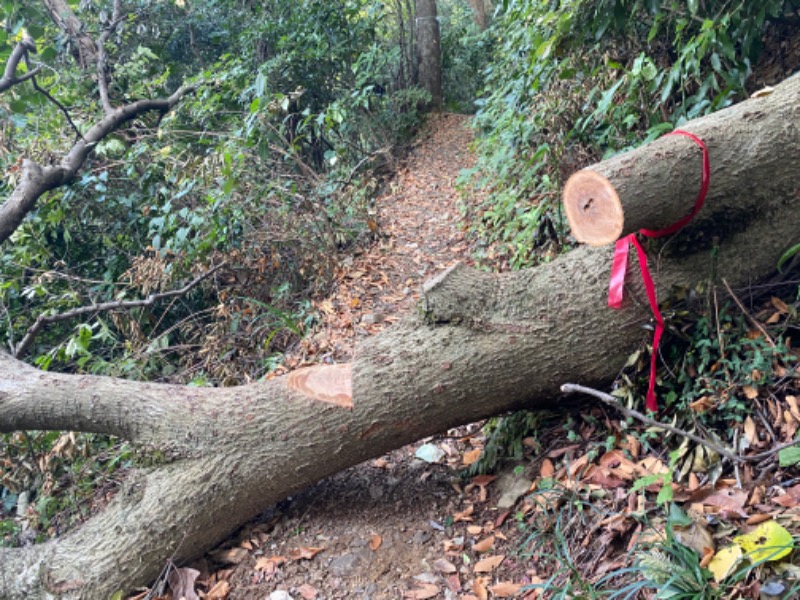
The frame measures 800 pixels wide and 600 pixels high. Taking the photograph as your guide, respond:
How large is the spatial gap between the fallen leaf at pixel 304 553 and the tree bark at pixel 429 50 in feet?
26.6

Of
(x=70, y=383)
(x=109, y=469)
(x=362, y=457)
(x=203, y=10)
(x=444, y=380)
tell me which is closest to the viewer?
(x=444, y=380)

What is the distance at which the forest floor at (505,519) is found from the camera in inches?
73.2

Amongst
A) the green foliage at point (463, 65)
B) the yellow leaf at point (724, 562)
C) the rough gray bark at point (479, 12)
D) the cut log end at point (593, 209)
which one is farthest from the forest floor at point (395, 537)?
the rough gray bark at point (479, 12)

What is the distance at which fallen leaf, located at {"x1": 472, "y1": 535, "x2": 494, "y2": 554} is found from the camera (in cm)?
235

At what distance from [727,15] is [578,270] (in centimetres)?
162

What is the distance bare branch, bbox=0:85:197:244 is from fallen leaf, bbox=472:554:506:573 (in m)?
4.35

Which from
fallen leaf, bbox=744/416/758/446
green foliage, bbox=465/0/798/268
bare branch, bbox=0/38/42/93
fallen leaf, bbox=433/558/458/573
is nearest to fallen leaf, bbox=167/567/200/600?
fallen leaf, bbox=433/558/458/573

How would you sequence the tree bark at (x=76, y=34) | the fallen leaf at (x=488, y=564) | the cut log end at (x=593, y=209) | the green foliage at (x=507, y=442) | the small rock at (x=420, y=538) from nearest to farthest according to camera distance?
the cut log end at (x=593, y=209), the fallen leaf at (x=488, y=564), the small rock at (x=420, y=538), the green foliage at (x=507, y=442), the tree bark at (x=76, y=34)

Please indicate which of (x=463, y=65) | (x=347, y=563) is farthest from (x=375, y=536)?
(x=463, y=65)

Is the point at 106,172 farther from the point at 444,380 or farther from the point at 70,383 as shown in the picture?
the point at 444,380

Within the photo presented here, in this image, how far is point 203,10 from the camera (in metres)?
9.04

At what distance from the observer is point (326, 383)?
2682 mm

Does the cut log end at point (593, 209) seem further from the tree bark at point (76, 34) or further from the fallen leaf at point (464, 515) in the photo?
the tree bark at point (76, 34)

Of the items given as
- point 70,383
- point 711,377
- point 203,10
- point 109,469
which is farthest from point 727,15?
point 203,10
